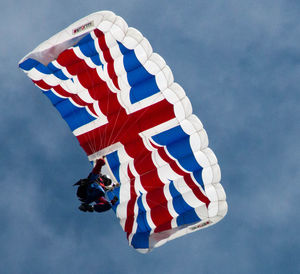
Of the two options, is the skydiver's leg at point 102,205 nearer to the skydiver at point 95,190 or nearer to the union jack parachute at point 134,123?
the skydiver at point 95,190

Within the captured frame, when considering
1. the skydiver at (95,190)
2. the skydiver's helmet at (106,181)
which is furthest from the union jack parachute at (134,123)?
the skydiver at (95,190)

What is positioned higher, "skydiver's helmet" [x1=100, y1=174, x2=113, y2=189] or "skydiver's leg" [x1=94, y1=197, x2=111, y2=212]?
"skydiver's helmet" [x1=100, y1=174, x2=113, y2=189]

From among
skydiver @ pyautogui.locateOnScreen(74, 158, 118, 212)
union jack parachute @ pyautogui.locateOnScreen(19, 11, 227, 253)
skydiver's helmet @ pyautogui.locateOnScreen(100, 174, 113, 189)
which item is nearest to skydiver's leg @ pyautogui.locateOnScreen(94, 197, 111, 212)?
skydiver @ pyautogui.locateOnScreen(74, 158, 118, 212)

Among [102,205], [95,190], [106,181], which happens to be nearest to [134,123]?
[106,181]

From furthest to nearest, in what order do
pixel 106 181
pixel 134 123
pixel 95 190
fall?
pixel 134 123 → pixel 106 181 → pixel 95 190

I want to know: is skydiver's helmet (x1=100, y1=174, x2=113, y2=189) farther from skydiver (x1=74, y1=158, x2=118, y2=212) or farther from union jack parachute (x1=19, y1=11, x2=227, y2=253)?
union jack parachute (x1=19, y1=11, x2=227, y2=253)

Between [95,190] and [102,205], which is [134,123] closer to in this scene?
[95,190]
